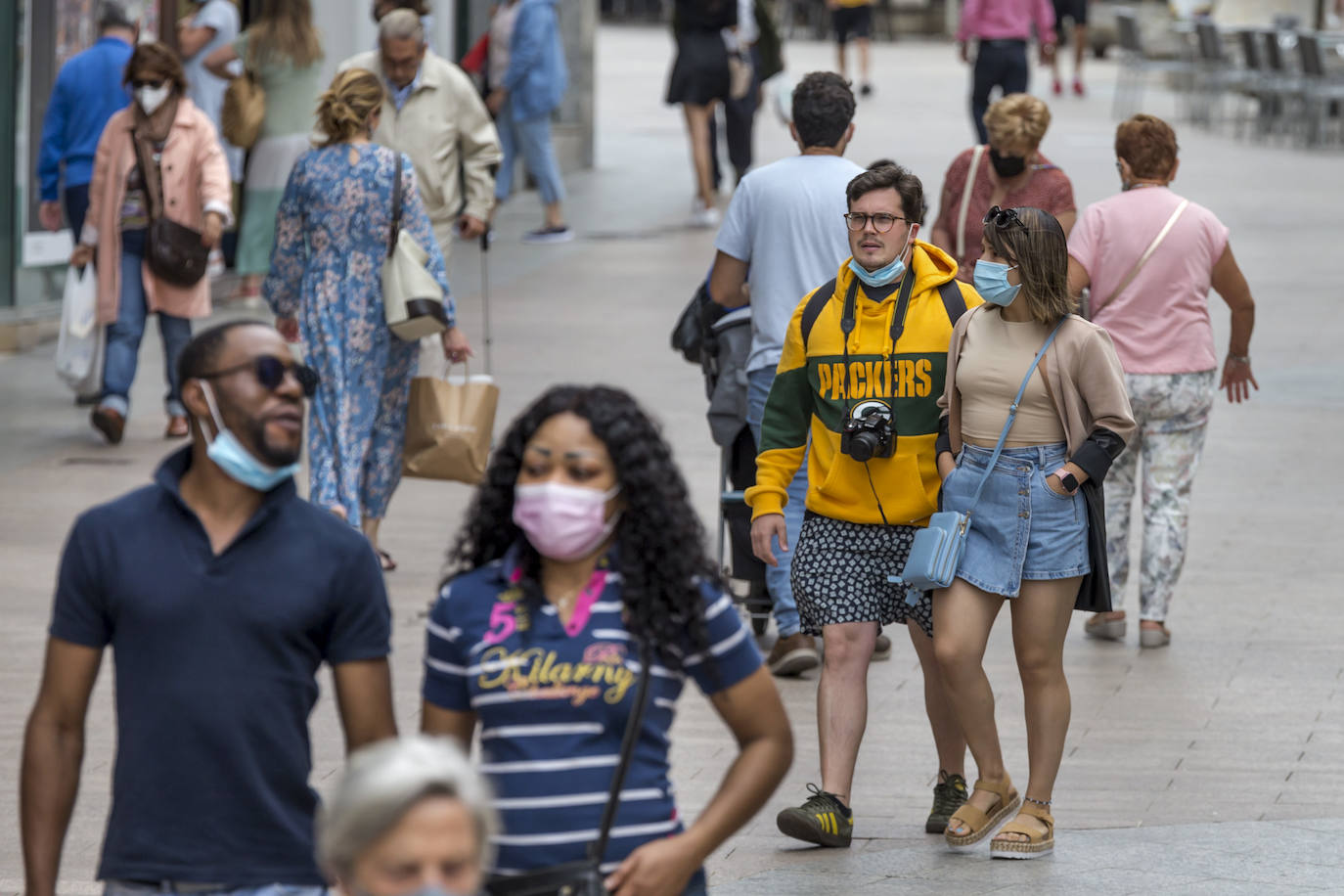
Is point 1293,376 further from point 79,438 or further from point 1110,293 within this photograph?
point 79,438

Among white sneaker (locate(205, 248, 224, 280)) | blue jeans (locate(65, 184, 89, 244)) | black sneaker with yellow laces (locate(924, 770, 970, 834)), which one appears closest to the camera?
black sneaker with yellow laces (locate(924, 770, 970, 834))

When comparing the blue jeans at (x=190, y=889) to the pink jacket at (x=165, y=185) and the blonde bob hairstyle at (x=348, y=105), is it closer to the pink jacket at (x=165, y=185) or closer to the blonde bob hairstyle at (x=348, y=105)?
the blonde bob hairstyle at (x=348, y=105)

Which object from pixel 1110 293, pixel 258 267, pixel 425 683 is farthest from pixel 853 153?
pixel 425 683

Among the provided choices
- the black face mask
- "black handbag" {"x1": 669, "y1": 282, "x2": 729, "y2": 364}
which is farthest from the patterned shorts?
the black face mask

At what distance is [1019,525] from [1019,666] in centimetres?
36

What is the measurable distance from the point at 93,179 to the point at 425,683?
731cm

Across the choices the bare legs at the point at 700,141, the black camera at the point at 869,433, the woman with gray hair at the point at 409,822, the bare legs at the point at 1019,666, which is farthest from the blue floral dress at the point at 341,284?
the bare legs at the point at 700,141

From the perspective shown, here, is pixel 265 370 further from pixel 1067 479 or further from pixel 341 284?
pixel 341 284

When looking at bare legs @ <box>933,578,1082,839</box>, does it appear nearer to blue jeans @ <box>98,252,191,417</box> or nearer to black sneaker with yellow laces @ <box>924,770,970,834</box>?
black sneaker with yellow laces @ <box>924,770,970,834</box>

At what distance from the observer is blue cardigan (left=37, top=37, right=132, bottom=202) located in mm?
11312

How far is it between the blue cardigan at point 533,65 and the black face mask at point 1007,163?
32.1ft

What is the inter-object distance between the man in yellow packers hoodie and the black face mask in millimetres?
1810

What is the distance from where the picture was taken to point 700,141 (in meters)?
17.2

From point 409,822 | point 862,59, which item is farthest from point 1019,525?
point 862,59
